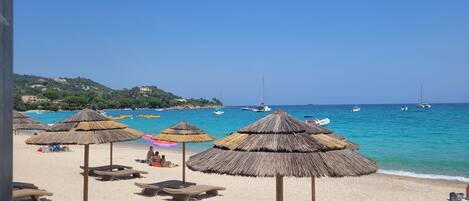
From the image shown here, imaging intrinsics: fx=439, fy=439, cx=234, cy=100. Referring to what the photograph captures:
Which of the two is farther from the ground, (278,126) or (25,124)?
(278,126)

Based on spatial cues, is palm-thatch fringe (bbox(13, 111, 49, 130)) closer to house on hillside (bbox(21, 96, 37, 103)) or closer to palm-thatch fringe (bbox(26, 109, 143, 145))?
palm-thatch fringe (bbox(26, 109, 143, 145))

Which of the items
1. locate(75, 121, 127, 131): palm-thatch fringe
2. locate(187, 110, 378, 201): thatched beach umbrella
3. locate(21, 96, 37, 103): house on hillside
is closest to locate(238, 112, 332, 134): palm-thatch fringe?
locate(187, 110, 378, 201): thatched beach umbrella

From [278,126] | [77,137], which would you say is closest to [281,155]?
[278,126]

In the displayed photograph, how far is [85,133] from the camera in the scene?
24.7ft

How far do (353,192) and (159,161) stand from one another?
831 cm

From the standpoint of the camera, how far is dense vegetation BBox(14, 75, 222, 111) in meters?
111

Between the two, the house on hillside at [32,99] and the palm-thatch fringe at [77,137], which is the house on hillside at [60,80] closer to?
the house on hillside at [32,99]

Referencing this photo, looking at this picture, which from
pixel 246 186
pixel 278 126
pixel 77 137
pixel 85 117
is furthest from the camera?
pixel 246 186

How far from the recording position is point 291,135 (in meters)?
4.77

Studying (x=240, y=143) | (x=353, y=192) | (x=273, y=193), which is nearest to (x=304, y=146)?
(x=240, y=143)

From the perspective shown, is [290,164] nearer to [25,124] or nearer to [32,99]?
[25,124]

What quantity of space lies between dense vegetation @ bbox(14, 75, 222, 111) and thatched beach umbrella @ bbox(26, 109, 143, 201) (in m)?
63.0

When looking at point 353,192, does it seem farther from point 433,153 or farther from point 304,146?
point 433,153

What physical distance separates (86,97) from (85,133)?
11812 cm
